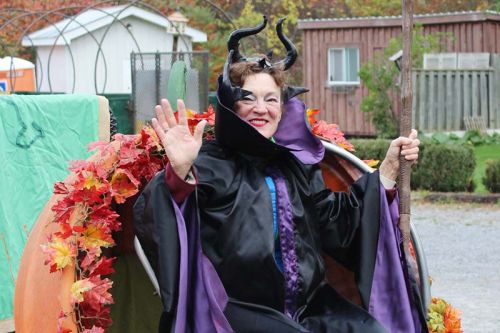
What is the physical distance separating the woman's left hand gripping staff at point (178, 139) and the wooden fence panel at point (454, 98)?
1734cm

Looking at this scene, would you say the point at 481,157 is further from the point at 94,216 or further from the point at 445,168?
the point at 94,216

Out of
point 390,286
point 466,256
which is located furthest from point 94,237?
point 466,256

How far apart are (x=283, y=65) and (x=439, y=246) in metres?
6.91

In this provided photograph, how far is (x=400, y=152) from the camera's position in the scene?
13.4 feet

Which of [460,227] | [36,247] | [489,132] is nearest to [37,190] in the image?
[36,247]

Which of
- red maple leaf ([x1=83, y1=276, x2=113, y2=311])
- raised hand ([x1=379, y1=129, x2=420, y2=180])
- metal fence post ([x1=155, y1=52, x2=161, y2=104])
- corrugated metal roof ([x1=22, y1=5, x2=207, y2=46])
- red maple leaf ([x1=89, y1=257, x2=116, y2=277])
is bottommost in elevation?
red maple leaf ([x1=83, y1=276, x2=113, y2=311])

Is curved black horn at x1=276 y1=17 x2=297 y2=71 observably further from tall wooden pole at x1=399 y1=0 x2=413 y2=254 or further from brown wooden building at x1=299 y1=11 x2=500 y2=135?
brown wooden building at x1=299 y1=11 x2=500 y2=135

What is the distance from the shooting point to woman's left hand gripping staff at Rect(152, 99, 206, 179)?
11.7ft

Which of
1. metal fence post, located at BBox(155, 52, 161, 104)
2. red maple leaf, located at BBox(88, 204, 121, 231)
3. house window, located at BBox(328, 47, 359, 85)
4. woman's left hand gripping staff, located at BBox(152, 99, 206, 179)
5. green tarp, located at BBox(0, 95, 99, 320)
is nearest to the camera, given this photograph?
woman's left hand gripping staff, located at BBox(152, 99, 206, 179)

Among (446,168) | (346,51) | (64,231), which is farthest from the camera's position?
(346,51)

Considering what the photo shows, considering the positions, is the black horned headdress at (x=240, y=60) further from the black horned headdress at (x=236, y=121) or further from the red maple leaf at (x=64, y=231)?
the red maple leaf at (x=64, y=231)

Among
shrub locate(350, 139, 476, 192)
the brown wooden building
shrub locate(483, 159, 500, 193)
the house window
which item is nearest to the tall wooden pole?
shrub locate(483, 159, 500, 193)

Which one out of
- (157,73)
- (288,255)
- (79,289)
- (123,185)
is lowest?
(79,289)

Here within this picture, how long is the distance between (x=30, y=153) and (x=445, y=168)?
852 centimetres
